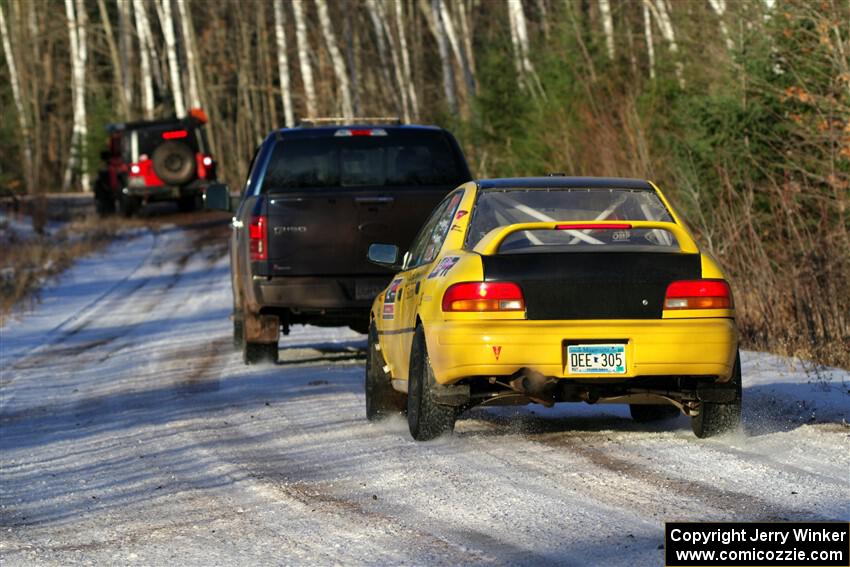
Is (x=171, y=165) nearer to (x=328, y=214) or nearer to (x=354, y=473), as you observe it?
(x=328, y=214)

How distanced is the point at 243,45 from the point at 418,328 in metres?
57.9

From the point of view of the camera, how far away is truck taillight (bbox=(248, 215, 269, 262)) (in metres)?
13.4

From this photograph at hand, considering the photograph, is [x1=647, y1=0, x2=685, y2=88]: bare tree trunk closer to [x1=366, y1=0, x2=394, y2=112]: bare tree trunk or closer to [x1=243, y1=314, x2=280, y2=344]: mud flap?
[x1=243, y1=314, x2=280, y2=344]: mud flap

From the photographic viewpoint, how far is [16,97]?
6475 centimetres

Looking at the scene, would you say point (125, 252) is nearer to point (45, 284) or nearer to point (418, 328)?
point (45, 284)

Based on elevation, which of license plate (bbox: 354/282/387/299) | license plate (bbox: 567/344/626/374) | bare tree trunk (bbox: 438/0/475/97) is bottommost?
license plate (bbox: 354/282/387/299)

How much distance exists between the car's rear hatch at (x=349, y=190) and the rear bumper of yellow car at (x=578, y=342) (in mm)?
5054

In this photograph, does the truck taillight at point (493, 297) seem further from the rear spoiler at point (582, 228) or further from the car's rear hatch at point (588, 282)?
the rear spoiler at point (582, 228)

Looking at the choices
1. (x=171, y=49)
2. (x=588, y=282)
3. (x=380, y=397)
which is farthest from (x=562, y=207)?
(x=171, y=49)

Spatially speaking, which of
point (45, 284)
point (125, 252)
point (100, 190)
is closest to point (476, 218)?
point (45, 284)

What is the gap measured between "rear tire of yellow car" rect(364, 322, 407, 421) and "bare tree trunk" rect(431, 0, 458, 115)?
26.0 metres

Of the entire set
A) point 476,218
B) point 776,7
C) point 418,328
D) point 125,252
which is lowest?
point 125,252

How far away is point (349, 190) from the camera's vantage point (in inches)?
533

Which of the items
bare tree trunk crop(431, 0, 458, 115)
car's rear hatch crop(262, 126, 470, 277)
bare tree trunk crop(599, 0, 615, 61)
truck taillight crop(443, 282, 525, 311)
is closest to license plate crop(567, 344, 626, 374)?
truck taillight crop(443, 282, 525, 311)
